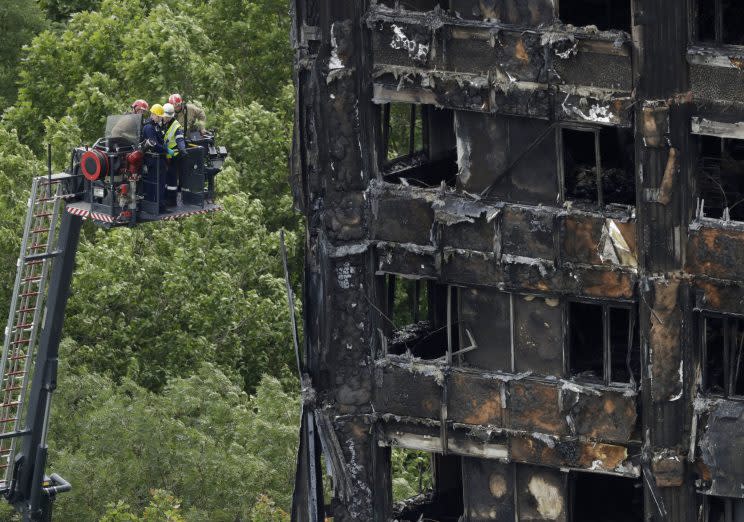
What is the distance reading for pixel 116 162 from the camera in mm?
35531

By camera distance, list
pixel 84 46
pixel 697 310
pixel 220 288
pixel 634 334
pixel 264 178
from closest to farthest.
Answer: pixel 697 310, pixel 634 334, pixel 220 288, pixel 264 178, pixel 84 46

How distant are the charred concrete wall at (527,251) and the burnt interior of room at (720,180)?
0.05m

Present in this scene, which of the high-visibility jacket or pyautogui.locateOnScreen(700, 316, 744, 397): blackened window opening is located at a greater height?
the high-visibility jacket

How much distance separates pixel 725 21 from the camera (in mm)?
35938

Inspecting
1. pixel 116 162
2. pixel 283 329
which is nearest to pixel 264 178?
pixel 283 329

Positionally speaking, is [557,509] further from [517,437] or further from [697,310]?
[697,310]

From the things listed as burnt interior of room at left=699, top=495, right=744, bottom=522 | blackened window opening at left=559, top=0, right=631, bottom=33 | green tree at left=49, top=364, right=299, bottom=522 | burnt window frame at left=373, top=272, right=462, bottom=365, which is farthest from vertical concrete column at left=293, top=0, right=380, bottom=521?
green tree at left=49, top=364, right=299, bottom=522

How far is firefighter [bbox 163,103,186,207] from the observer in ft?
119

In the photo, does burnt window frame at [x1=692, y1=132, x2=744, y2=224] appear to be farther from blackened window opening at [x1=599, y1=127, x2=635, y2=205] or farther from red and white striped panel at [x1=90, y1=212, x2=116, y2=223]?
red and white striped panel at [x1=90, y1=212, x2=116, y2=223]

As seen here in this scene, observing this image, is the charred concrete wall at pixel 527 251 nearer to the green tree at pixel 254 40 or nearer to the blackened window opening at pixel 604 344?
the blackened window opening at pixel 604 344

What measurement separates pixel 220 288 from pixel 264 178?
7158mm

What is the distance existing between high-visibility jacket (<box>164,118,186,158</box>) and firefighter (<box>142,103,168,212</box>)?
0.75 ft

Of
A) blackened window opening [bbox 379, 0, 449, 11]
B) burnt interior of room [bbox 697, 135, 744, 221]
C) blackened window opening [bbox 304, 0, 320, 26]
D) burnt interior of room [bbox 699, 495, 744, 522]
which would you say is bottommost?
burnt interior of room [bbox 699, 495, 744, 522]

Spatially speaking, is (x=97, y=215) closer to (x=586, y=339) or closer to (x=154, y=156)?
(x=154, y=156)
